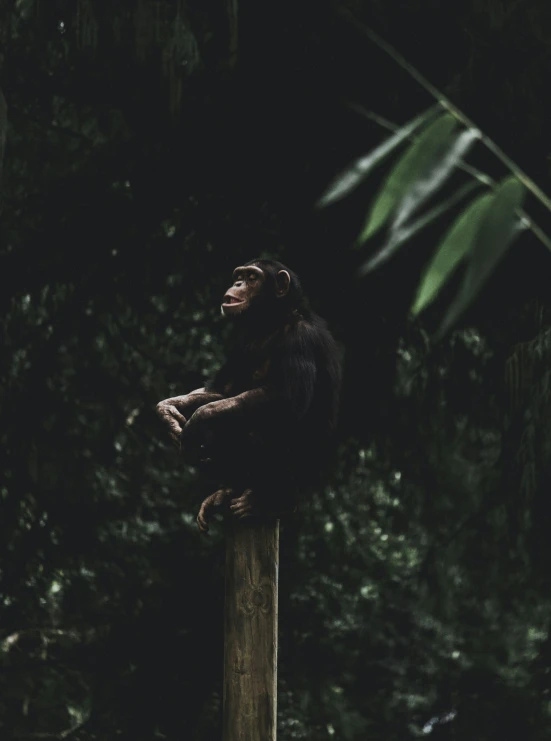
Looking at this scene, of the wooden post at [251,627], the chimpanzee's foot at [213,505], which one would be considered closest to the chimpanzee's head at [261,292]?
the chimpanzee's foot at [213,505]

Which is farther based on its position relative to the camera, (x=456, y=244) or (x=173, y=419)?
(x=173, y=419)

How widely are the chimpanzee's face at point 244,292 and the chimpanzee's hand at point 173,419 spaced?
0.32 metres

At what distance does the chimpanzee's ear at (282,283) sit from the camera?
3.85m

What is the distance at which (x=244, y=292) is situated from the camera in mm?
3809

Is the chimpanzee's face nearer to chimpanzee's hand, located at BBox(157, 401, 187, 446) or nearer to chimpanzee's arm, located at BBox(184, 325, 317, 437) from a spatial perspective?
chimpanzee's arm, located at BBox(184, 325, 317, 437)

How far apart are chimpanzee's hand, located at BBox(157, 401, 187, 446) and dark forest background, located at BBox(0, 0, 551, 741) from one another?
2836 millimetres

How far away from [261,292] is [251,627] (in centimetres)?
96

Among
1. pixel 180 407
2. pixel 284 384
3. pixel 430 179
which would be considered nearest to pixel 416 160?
pixel 430 179

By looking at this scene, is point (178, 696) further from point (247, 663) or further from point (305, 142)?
point (247, 663)

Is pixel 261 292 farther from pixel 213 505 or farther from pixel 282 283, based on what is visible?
pixel 213 505

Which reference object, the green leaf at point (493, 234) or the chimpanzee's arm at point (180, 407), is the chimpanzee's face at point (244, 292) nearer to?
the chimpanzee's arm at point (180, 407)

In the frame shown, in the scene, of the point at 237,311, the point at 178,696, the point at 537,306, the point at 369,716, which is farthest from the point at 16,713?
the point at 237,311

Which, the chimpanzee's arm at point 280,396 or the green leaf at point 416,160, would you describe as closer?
the green leaf at point 416,160

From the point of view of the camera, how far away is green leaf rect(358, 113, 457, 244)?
49.4 inches
